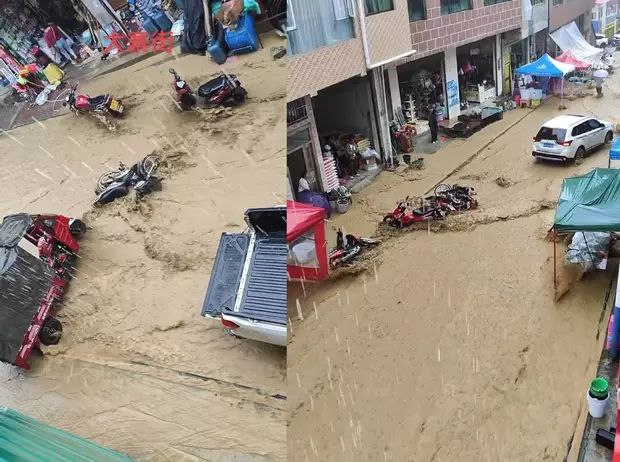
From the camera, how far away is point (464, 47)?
22.2ft

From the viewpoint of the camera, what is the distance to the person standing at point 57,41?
4340 mm

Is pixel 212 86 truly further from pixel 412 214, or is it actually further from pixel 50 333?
pixel 50 333

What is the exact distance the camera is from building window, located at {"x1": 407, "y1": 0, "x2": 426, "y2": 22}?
5.18m

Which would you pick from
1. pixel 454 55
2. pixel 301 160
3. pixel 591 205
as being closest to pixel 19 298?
pixel 301 160

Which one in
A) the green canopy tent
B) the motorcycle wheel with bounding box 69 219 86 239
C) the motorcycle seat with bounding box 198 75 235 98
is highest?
the motorcycle seat with bounding box 198 75 235 98

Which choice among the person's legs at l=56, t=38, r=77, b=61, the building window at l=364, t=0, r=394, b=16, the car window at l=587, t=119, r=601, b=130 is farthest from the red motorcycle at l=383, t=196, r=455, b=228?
the person's legs at l=56, t=38, r=77, b=61

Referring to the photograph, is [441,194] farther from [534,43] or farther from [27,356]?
[534,43]

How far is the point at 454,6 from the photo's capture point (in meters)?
5.64

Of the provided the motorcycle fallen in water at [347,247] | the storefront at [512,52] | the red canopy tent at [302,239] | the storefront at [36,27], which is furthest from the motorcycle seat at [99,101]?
Answer: the storefront at [512,52]

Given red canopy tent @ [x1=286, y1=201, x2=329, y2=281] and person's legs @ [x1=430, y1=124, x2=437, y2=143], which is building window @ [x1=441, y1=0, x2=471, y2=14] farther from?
red canopy tent @ [x1=286, y1=201, x2=329, y2=281]

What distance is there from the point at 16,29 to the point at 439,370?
4.63m

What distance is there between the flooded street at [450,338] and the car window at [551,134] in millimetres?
832

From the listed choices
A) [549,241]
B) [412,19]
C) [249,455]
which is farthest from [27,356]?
[412,19]

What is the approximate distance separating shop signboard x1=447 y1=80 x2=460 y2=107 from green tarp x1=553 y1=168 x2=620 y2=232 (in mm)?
3441
